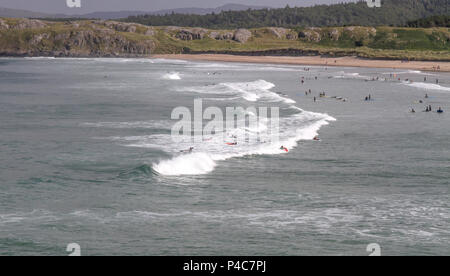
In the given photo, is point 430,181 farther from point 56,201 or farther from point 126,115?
point 126,115

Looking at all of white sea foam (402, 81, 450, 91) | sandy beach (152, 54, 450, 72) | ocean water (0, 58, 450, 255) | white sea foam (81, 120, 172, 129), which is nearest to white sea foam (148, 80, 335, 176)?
ocean water (0, 58, 450, 255)

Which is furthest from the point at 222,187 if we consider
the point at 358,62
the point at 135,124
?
the point at 358,62

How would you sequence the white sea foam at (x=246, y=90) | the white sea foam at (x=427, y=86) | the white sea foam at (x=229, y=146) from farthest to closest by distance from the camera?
the white sea foam at (x=427, y=86) → the white sea foam at (x=246, y=90) → the white sea foam at (x=229, y=146)

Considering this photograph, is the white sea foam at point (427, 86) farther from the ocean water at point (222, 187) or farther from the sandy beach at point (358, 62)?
the sandy beach at point (358, 62)

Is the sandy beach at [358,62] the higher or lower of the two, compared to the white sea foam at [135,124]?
higher

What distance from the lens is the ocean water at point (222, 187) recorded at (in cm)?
2295

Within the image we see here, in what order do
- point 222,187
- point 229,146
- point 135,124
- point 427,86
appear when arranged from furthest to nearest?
point 427,86
point 135,124
point 229,146
point 222,187

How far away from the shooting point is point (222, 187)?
1199 inches

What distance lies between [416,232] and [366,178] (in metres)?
8.55

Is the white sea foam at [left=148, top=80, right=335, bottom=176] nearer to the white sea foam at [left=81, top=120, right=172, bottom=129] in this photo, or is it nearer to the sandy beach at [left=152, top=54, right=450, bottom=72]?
the white sea foam at [left=81, top=120, right=172, bottom=129]

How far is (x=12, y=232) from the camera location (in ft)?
77.2

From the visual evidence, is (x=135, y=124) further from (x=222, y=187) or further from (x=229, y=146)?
(x=222, y=187)

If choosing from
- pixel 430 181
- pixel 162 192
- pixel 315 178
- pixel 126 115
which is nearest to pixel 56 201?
pixel 162 192

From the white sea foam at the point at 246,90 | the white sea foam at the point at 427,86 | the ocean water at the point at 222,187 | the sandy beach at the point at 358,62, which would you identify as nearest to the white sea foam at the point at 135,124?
the ocean water at the point at 222,187
